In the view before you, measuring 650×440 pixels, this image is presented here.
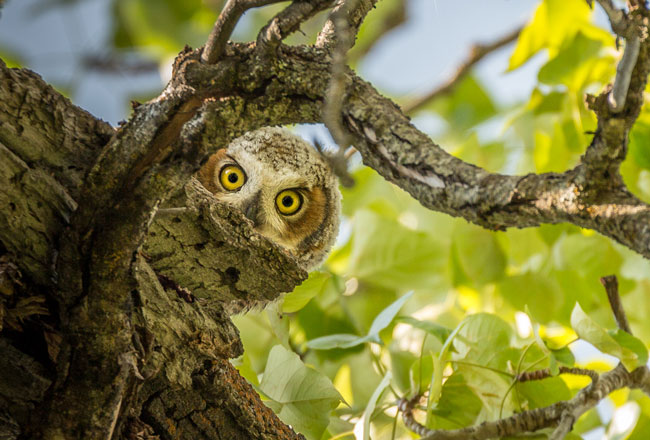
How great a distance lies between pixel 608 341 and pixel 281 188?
0.95m

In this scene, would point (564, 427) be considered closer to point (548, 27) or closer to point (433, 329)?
point (433, 329)

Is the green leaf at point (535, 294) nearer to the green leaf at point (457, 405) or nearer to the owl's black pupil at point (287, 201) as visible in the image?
the green leaf at point (457, 405)

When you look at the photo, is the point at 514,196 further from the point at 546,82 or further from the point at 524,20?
the point at 524,20

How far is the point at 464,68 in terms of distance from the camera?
236 cm

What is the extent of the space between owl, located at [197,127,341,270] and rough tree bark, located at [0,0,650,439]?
2.67ft

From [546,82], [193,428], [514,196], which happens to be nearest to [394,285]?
[546,82]

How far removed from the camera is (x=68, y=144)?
729 mm

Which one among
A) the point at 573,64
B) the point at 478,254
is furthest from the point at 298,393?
the point at 573,64

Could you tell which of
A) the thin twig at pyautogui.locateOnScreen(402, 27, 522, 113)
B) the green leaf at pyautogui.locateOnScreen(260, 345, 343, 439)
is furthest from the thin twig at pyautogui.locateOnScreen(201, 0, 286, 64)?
the thin twig at pyautogui.locateOnScreen(402, 27, 522, 113)

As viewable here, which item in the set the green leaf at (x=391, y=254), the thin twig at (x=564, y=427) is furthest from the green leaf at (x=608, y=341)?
the green leaf at (x=391, y=254)

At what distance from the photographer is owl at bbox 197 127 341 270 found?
1.64 metres

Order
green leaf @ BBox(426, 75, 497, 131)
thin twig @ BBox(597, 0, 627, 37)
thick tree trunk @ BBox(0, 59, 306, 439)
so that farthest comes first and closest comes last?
1. green leaf @ BBox(426, 75, 497, 131)
2. thick tree trunk @ BBox(0, 59, 306, 439)
3. thin twig @ BBox(597, 0, 627, 37)

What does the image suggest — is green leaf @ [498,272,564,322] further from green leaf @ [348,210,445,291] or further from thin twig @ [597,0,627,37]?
thin twig @ [597,0,627,37]

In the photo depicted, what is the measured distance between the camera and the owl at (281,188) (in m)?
1.64
